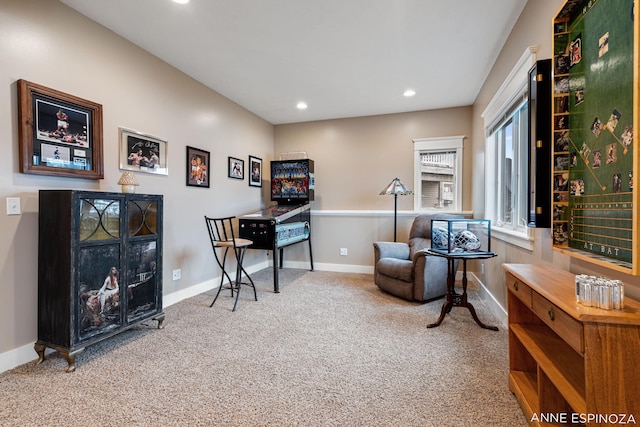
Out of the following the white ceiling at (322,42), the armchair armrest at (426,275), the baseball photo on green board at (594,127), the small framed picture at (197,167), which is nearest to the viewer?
the baseball photo on green board at (594,127)

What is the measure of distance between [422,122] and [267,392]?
14.0ft

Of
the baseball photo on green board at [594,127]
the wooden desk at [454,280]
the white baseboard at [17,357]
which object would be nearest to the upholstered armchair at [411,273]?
the wooden desk at [454,280]

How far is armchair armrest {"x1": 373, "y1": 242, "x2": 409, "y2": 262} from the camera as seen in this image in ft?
12.5

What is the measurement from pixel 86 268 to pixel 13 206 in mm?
619

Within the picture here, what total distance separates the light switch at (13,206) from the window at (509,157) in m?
3.47

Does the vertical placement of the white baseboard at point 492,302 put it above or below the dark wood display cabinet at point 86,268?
below

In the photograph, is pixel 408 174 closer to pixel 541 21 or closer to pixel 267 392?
pixel 541 21

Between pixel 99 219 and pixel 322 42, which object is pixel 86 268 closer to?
pixel 99 219

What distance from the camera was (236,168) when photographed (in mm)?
4309

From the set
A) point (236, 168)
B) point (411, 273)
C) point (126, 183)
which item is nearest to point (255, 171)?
point (236, 168)

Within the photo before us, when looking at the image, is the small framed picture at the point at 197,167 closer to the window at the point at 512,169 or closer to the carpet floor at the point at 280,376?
the carpet floor at the point at 280,376

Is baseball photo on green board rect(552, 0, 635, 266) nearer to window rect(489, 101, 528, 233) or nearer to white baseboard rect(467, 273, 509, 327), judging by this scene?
window rect(489, 101, 528, 233)

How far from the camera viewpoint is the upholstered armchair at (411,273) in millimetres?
3205

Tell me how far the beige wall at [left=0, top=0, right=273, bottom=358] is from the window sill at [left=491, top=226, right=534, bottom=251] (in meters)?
3.34
